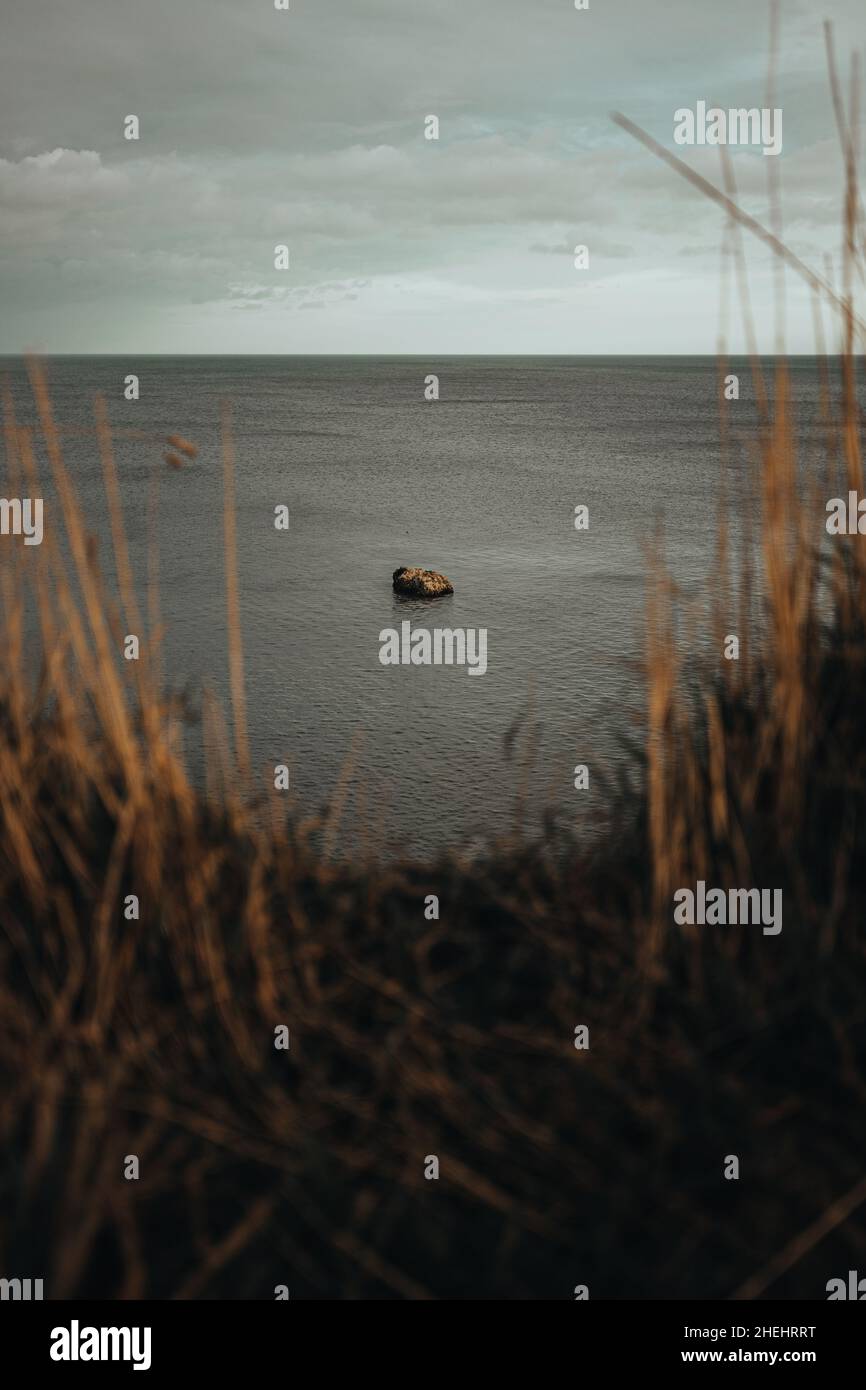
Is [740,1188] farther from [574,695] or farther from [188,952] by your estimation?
[574,695]

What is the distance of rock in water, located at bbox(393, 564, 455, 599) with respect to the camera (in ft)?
52.2

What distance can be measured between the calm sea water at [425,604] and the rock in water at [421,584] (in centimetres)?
24

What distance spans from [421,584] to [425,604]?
441 mm

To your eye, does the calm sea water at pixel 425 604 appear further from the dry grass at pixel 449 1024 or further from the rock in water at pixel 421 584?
the dry grass at pixel 449 1024

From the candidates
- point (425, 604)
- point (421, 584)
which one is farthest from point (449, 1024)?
point (421, 584)

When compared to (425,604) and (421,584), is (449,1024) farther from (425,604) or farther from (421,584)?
(421,584)

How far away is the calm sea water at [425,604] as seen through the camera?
9.12 m

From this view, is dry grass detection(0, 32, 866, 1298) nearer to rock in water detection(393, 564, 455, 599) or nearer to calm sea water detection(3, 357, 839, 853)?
calm sea water detection(3, 357, 839, 853)

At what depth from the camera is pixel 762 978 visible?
2.70m

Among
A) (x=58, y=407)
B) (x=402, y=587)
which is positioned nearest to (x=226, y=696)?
(x=402, y=587)

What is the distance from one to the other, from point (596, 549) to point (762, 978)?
1729 centimetres

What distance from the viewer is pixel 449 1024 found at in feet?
8.97

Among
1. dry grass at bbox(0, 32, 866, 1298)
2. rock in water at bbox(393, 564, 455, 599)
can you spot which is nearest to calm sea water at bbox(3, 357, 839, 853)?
rock in water at bbox(393, 564, 455, 599)

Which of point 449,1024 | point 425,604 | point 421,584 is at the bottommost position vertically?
point 449,1024
